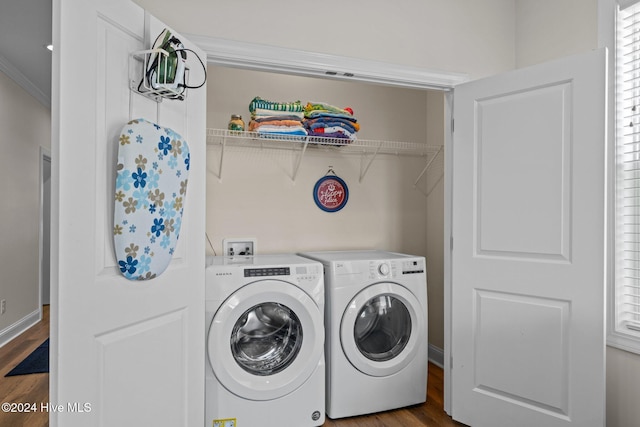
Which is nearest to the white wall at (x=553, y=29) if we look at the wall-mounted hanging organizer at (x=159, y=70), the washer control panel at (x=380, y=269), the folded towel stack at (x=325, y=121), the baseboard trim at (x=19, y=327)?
the folded towel stack at (x=325, y=121)

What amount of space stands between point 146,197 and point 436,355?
8.57 ft

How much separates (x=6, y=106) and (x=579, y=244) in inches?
183

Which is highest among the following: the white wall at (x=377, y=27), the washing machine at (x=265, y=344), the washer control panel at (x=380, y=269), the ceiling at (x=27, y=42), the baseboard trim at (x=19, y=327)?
the ceiling at (x=27, y=42)

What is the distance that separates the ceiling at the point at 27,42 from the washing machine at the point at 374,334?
255 centimetres

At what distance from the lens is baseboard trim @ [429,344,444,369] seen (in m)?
3.17

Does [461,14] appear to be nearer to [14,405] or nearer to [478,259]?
[478,259]

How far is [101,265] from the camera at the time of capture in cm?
134

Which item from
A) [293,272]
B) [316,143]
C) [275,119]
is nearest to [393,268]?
[293,272]

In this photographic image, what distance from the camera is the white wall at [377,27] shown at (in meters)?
1.94

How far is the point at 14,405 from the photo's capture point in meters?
2.50

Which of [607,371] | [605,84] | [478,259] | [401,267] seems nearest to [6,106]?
[401,267]

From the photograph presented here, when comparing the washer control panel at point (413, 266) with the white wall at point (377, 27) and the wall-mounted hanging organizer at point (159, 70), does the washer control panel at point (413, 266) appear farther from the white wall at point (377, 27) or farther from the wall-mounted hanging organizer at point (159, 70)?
the wall-mounted hanging organizer at point (159, 70)

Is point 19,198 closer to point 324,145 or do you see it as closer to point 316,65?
point 324,145

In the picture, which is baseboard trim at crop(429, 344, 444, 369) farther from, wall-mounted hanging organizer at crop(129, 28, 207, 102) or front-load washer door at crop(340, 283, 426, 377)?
wall-mounted hanging organizer at crop(129, 28, 207, 102)
